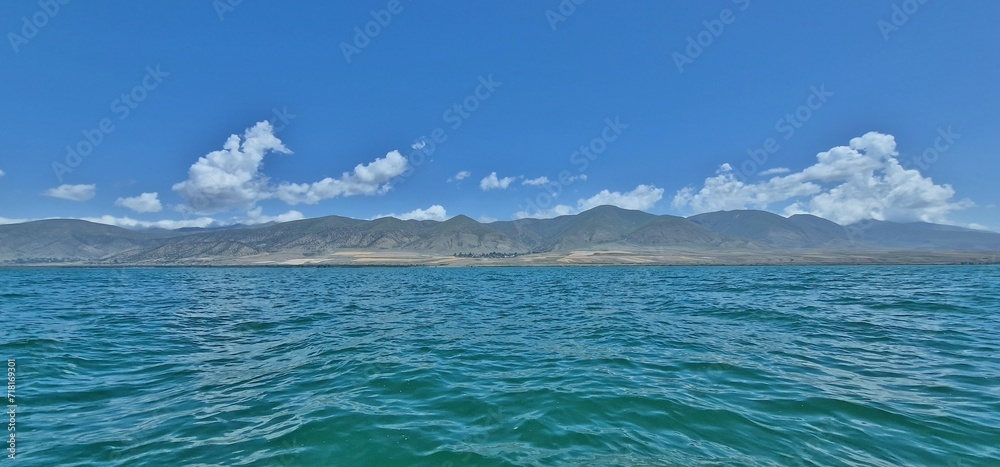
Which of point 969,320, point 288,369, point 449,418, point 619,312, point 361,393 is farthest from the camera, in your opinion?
point 619,312

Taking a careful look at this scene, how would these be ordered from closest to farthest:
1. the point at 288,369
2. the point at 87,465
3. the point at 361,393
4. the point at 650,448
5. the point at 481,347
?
1. the point at 87,465
2. the point at 650,448
3. the point at 361,393
4. the point at 288,369
5. the point at 481,347

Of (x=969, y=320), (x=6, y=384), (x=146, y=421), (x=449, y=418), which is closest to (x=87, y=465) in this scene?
(x=146, y=421)

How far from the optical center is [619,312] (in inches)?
1054

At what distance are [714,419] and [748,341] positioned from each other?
31.1 ft

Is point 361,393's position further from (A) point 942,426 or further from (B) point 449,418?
(A) point 942,426

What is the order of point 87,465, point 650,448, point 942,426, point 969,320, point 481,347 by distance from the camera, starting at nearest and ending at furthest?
point 87,465 → point 650,448 → point 942,426 → point 481,347 → point 969,320

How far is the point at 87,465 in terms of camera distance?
693cm

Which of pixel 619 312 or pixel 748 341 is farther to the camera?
pixel 619 312

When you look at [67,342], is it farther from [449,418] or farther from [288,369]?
[449,418]

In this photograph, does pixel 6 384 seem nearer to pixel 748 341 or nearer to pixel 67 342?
pixel 67 342

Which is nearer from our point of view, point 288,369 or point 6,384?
point 6,384

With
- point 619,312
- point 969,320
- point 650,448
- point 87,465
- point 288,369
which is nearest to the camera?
point 87,465

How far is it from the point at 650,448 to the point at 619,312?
1995 centimetres

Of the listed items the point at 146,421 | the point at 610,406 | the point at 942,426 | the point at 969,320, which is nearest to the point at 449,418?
the point at 610,406
